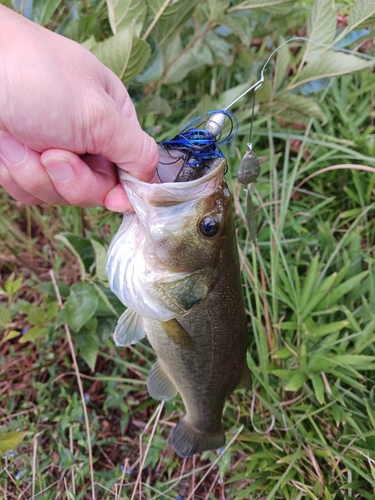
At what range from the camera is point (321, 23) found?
73.9 inches

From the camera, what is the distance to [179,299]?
1451 mm

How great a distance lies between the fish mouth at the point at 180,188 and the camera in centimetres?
123

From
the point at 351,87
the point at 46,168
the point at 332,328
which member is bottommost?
the point at 332,328

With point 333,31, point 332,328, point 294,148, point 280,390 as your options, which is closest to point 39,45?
point 333,31

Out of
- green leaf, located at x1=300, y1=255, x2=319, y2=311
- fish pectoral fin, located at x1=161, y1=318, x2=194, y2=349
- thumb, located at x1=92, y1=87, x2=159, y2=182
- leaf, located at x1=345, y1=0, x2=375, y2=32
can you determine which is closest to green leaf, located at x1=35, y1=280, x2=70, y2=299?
fish pectoral fin, located at x1=161, y1=318, x2=194, y2=349

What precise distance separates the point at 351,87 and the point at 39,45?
2893 mm

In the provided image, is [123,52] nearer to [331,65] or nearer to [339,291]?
[331,65]

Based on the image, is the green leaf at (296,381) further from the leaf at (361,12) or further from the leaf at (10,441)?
the leaf at (361,12)

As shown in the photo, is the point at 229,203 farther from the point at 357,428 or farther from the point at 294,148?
the point at 294,148

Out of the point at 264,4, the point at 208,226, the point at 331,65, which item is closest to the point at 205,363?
the point at 208,226

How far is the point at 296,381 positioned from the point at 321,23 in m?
1.84

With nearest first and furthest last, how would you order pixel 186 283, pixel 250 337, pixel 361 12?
pixel 186 283
pixel 361 12
pixel 250 337

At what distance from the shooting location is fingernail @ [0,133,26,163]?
128 cm

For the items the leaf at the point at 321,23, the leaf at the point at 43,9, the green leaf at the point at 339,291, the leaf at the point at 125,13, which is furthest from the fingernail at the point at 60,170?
the green leaf at the point at 339,291
